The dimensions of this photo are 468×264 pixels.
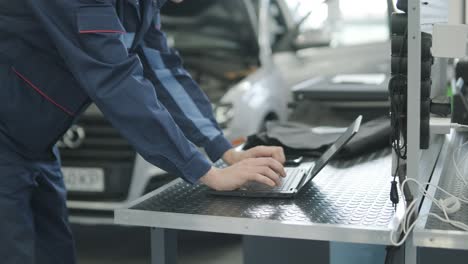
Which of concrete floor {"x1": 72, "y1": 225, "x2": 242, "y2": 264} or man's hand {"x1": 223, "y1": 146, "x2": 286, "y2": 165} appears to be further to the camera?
concrete floor {"x1": 72, "y1": 225, "x2": 242, "y2": 264}

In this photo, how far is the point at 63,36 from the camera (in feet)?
5.90

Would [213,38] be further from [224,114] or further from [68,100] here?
[68,100]

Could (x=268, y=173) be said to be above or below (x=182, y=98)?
below

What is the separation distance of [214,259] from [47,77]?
2.04 m

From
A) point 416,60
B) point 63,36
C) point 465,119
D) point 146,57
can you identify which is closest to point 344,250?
point 465,119

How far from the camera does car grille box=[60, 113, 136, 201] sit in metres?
3.69

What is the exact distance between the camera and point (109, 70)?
5.81 feet

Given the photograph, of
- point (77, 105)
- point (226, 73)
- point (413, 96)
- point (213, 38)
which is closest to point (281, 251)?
point (77, 105)

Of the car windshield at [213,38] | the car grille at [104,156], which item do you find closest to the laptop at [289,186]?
the car grille at [104,156]

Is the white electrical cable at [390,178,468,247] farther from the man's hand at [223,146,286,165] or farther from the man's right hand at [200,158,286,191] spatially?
the man's hand at [223,146,286,165]

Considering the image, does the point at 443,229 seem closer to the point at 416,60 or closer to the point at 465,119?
the point at 416,60

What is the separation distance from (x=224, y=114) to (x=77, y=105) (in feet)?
6.41

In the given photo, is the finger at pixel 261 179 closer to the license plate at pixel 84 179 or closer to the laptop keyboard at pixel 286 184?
the laptop keyboard at pixel 286 184

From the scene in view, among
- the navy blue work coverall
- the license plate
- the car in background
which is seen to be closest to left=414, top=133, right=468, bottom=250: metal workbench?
the navy blue work coverall
